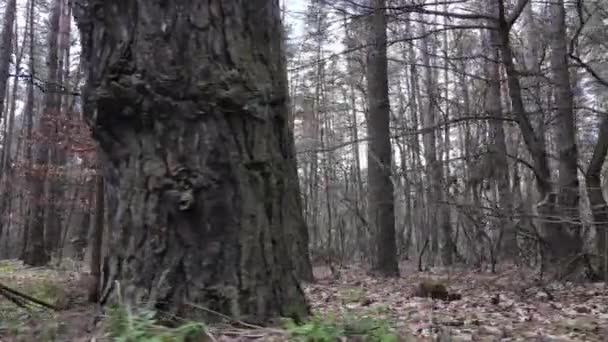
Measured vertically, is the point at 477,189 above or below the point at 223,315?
above

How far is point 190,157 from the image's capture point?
2092 millimetres

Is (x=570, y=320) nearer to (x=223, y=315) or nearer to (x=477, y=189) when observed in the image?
(x=223, y=315)

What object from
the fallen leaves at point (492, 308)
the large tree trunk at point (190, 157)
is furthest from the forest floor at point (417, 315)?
the large tree trunk at point (190, 157)

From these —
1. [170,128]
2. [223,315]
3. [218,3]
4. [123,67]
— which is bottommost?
[223,315]

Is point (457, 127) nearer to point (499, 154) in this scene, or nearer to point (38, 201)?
point (499, 154)

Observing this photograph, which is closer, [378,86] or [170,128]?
[170,128]

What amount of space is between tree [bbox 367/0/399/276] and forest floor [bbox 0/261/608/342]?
0.95 meters

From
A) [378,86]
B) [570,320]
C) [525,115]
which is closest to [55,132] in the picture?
[378,86]

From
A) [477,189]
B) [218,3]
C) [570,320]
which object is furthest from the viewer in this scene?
[477,189]

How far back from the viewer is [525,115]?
22.6 feet

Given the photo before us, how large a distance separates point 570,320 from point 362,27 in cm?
489

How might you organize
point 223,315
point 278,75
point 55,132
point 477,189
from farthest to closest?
point 55,132 → point 477,189 → point 278,75 → point 223,315

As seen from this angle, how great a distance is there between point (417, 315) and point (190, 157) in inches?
117

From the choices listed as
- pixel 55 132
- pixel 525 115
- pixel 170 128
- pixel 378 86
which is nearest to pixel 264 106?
pixel 170 128
